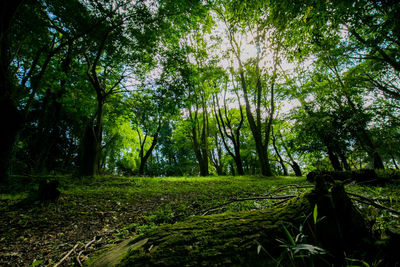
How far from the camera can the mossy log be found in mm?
865

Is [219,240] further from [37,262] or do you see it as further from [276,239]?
[37,262]

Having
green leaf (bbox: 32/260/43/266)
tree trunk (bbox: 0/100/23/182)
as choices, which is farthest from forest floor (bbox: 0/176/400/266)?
tree trunk (bbox: 0/100/23/182)

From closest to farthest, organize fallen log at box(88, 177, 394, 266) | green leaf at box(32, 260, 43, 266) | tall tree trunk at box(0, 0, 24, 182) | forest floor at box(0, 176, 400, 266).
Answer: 1. fallen log at box(88, 177, 394, 266)
2. green leaf at box(32, 260, 43, 266)
3. forest floor at box(0, 176, 400, 266)
4. tall tree trunk at box(0, 0, 24, 182)

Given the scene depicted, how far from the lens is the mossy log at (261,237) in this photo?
865 millimetres

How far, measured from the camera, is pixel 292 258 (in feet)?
2.67

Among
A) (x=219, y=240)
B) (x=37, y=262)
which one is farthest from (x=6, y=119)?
(x=219, y=240)

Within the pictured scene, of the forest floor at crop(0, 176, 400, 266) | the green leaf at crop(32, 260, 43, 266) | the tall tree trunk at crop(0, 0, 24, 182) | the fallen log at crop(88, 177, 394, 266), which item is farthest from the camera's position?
the tall tree trunk at crop(0, 0, 24, 182)

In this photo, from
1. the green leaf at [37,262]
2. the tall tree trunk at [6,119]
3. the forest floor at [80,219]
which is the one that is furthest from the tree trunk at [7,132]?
the green leaf at [37,262]

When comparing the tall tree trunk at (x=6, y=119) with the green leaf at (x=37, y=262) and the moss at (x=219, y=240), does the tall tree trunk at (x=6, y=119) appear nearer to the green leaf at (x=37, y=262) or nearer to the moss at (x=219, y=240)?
the green leaf at (x=37, y=262)

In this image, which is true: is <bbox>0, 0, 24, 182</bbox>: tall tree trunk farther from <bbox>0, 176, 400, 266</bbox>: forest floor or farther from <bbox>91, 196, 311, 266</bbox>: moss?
<bbox>91, 196, 311, 266</bbox>: moss

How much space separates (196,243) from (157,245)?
27cm

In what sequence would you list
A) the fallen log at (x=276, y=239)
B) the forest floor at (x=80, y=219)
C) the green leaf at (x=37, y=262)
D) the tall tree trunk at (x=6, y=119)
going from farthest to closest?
1. the tall tree trunk at (x=6, y=119)
2. the forest floor at (x=80, y=219)
3. the green leaf at (x=37, y=262)
4. the fallen log at (x=276, y=239)

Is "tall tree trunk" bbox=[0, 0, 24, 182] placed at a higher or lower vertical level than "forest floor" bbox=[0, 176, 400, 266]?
higher

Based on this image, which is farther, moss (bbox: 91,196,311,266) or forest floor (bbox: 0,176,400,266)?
forest floor (bbox: 0,176,400,266)
